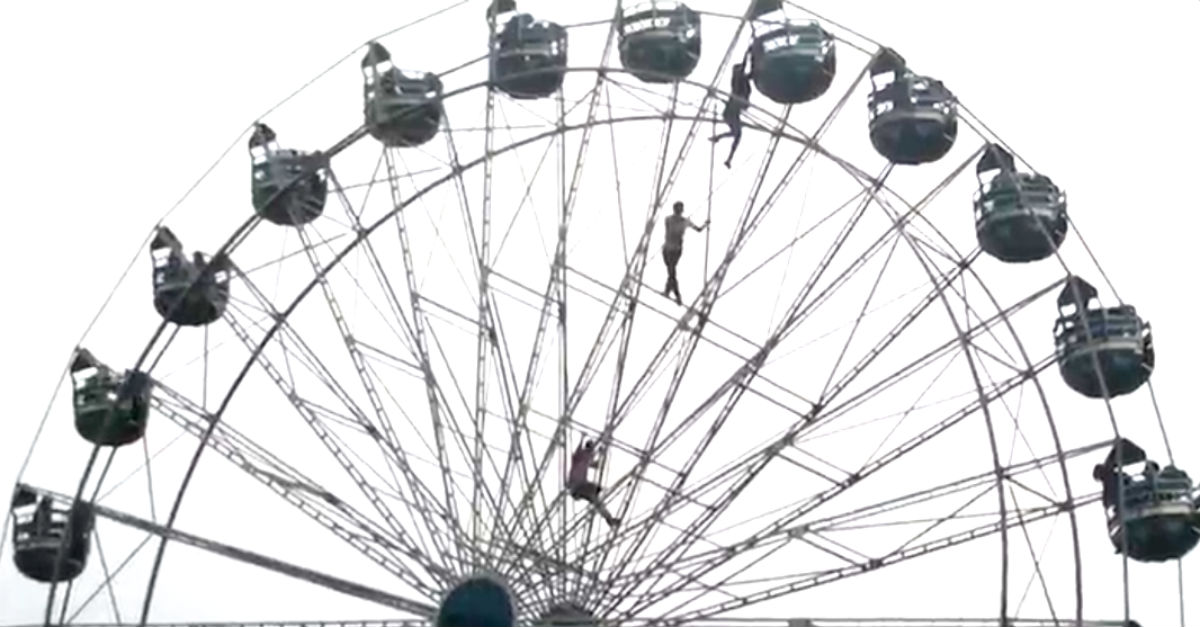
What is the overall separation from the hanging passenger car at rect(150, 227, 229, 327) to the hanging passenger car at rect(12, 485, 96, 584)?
2.14 meters

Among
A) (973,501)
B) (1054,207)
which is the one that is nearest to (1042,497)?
(973,501)

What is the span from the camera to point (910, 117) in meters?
28.0

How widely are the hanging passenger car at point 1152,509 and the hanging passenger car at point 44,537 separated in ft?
31.2

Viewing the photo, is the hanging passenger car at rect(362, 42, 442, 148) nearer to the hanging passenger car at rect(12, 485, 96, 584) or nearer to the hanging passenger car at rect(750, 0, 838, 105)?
the hanging passenger car at rect(750, 0, 838, 105)

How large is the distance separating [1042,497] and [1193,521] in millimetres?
1699

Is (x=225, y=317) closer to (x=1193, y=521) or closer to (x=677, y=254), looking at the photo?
(x=677, y=254)

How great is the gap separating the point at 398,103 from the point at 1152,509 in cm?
792

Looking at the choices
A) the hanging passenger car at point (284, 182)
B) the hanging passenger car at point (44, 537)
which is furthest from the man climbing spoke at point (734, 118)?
the hanging passenger car at point (44, 537)

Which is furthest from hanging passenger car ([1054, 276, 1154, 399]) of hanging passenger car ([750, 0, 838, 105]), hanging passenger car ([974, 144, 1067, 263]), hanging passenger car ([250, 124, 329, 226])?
hanging passenger car ([250, 124, 329, 226])

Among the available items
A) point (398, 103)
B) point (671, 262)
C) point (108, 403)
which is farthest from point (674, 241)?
point (108, 403)

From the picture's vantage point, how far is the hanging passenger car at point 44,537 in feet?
93.0

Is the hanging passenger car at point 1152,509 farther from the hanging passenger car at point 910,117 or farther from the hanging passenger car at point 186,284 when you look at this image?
the hanging passenger car at point 186,284

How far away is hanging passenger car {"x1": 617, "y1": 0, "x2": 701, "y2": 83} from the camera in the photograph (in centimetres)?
2811

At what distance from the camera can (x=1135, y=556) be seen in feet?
90.2
